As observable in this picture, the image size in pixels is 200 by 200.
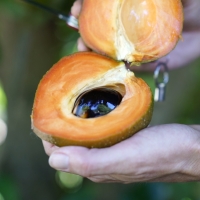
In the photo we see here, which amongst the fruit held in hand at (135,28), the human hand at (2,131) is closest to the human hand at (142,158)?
the fruit held in hand at (135,28)

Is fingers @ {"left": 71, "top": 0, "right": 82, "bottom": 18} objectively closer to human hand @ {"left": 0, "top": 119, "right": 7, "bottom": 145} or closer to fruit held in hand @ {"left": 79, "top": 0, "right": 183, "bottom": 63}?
fruit held in hand @ {"left": 79, "top": 0, "right": 183, "bottom": 63}

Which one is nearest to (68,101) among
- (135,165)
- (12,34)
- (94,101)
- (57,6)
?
(94,101)

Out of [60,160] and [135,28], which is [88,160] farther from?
[135,28]

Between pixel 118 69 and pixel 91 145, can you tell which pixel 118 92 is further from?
pixel 91 145

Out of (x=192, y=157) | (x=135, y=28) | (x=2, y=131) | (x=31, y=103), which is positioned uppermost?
(x=135, y=28)

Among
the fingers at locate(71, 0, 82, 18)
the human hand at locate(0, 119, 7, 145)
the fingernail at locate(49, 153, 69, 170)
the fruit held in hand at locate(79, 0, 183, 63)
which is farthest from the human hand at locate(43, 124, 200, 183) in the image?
the human hand at locate(0, 119, 7, 145)

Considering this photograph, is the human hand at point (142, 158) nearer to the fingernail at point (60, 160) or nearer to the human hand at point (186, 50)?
the fingernail at point (60, 160)

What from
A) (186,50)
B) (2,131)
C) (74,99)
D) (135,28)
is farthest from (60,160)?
(2,131)
